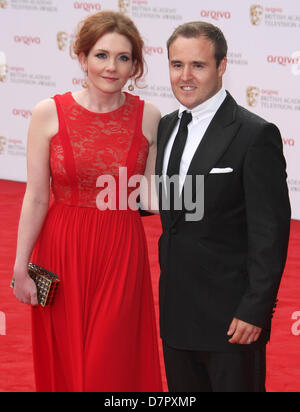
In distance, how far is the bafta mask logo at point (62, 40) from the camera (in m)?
9.40

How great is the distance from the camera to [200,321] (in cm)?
283

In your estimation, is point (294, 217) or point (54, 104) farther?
point (294, 217)

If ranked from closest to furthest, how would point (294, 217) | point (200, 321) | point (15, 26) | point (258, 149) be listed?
point (258, 149) → point (200, 321) → point (294, 217) → point (15, 26)

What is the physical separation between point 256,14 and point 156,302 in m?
3.75

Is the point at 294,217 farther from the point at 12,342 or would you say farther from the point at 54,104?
the point at 54,104

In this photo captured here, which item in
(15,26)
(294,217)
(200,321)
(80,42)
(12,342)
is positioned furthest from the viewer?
(15,26)

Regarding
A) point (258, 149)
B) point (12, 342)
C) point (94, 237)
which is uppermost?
point (258, 149)

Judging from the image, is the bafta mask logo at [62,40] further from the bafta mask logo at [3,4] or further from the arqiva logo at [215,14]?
the arqiva logo at [215,14]

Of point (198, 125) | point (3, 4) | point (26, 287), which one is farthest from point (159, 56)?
point (198, 125)

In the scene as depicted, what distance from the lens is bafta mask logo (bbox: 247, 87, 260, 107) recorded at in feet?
27.6

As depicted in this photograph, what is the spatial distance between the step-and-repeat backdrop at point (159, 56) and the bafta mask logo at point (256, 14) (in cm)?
1

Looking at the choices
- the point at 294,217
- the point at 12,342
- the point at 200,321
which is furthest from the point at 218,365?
the point at 294,217

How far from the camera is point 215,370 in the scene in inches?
109

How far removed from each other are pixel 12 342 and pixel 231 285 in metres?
2.46
